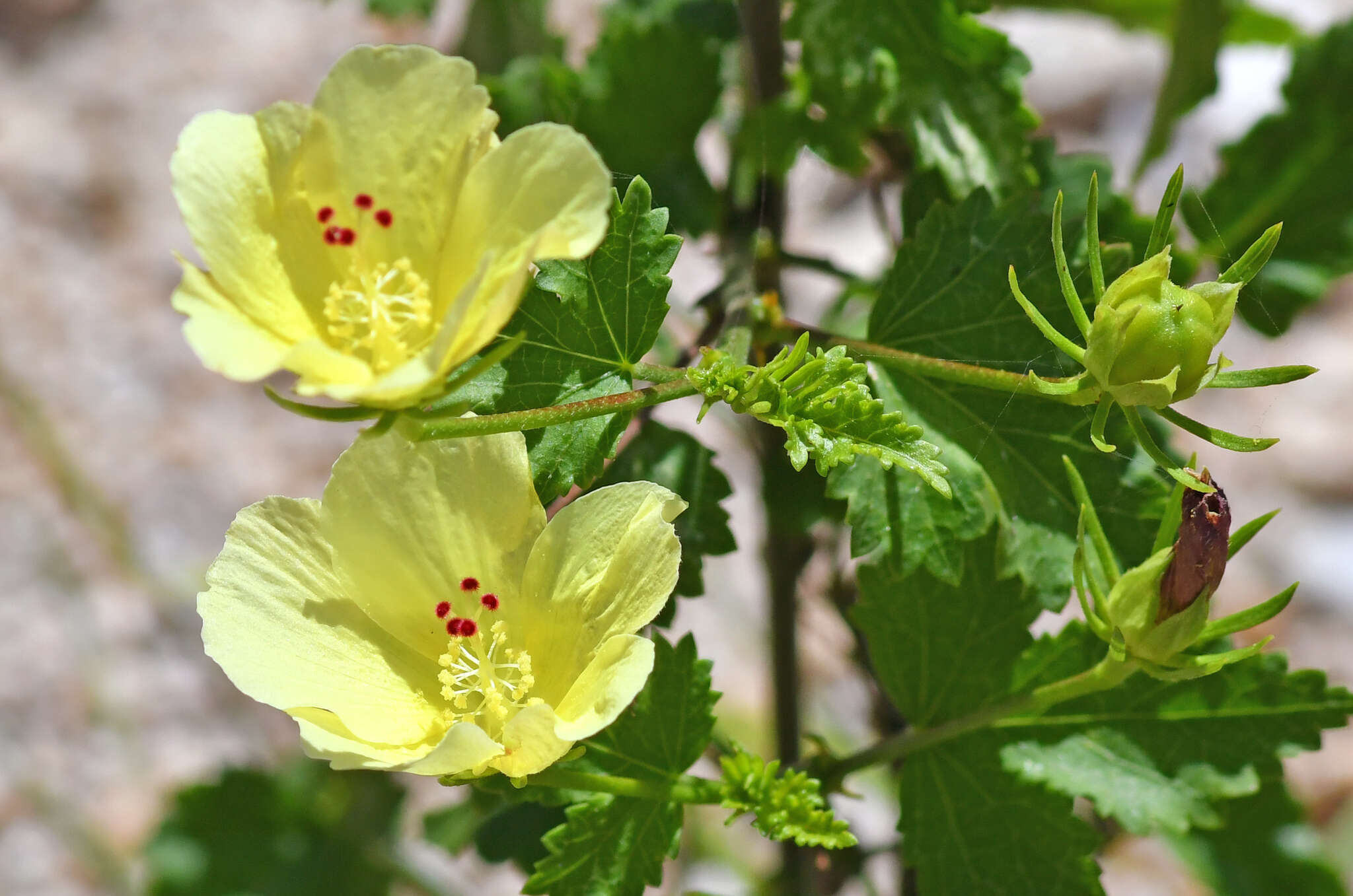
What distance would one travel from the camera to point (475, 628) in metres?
0.85

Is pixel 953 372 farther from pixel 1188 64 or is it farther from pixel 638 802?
pixel 1188 64

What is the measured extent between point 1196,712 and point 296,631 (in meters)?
0.70

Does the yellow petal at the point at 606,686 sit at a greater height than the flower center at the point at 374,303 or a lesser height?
lesser

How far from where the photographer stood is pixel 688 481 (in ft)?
3.32

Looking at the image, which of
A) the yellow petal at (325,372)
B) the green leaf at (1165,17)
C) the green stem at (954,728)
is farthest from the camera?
the green leaf at (1165,17)

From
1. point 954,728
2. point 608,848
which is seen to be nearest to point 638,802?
point 608,848

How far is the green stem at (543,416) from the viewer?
705mm

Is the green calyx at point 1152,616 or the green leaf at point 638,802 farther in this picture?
the green leaf at point 638,802

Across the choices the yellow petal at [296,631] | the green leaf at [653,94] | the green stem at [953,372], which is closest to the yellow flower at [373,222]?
the yellow petal at [296,631]

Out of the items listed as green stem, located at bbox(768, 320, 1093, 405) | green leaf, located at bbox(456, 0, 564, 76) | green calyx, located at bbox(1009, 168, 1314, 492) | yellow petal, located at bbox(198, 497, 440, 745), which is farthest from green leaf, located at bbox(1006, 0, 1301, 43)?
yellow petal, located at bbox(198, 497, 440, 745)

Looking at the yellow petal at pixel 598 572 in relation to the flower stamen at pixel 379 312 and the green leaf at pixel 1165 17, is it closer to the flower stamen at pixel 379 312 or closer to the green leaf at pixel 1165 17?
the flower stamen at pixel 379 312

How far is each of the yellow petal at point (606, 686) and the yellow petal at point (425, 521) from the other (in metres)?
0.11

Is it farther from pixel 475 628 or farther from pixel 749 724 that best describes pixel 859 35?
pixel 749 724

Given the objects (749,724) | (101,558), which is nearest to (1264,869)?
(749,724)
